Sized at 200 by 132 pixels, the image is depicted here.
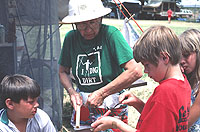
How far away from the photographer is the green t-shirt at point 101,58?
192 centimetres

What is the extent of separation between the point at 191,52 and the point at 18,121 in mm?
1342

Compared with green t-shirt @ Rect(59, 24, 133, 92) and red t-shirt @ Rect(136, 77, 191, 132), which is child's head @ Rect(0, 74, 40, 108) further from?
red t-shirt @ Rect(136, 77, 191, 132)

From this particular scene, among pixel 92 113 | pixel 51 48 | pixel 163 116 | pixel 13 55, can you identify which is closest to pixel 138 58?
pixel 163 116

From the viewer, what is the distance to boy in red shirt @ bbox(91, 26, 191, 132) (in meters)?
1.20

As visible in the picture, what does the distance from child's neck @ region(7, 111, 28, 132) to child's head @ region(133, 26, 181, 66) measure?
1.14 metres

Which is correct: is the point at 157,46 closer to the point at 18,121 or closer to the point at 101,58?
the point at 101,58

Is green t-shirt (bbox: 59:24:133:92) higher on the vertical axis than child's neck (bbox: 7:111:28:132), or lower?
higher

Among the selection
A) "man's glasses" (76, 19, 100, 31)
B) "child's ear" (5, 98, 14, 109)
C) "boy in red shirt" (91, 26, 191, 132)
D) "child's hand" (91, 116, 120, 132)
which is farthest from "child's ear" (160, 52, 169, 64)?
"child's ear" (5, 98, 14, 109)

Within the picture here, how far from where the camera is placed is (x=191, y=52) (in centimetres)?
170

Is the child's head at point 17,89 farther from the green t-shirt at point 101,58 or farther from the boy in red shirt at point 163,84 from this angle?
the boy in red shirt at point 163,84

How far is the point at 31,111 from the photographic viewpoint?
1.94 metres

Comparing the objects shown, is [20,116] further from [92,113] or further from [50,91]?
[50,91]

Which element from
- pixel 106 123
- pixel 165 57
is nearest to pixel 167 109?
pixel 165 57

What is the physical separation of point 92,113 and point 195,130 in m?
0.76
